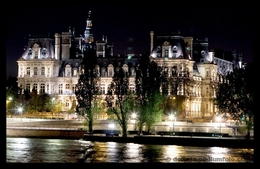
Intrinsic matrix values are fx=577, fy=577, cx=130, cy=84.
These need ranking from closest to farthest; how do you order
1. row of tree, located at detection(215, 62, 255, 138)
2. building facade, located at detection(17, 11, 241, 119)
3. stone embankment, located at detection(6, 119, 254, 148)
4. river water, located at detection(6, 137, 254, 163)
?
river water, located at detection(6, 137, 254, 163)
stone embankment, located at detection(6, 119, 254, 148)
row of tree, located at detection(215, 62, 255, 138)
building facade, located at detection(17, 11, 241, 119)

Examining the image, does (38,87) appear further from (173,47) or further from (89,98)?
(89,98)

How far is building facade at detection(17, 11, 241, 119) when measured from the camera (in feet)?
194

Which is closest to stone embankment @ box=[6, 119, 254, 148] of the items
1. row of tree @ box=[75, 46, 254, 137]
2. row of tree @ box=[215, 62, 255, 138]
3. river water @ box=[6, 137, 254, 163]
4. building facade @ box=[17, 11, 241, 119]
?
river water @ box=[6, 137, 254, 163]

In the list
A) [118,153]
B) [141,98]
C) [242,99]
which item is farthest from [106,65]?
[118,153]

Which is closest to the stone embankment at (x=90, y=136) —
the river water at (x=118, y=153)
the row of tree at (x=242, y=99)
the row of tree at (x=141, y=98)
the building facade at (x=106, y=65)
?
the river water at (x=118, y=153)

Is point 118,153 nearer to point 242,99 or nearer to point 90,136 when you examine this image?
point 90,136

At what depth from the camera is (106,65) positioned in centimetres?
6112

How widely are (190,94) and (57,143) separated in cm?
2822

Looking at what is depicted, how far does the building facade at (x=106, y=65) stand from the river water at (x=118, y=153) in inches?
1137

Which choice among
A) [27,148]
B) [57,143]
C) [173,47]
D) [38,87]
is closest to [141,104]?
[57,143]

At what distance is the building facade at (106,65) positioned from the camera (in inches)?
2325

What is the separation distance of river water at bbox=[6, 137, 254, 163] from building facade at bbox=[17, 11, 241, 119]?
28.9 metres

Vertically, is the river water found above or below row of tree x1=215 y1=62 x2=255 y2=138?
below

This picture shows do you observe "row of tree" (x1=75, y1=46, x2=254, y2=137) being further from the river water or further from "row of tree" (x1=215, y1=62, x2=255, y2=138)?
the river water
